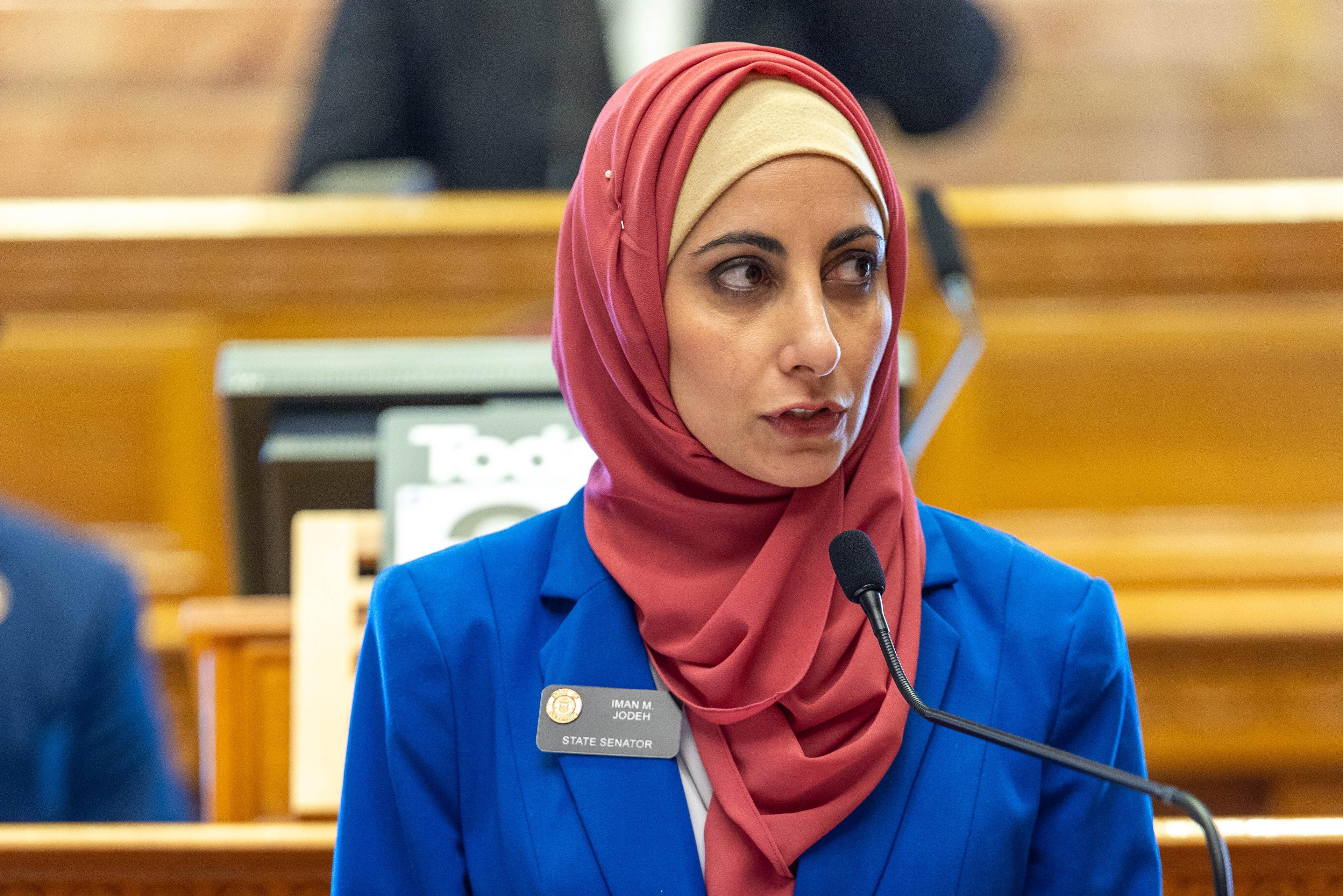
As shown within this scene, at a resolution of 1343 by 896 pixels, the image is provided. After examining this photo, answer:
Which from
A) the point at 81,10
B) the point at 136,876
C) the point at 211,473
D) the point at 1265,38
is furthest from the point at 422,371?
the point at 1265,38

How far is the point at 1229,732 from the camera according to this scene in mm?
2121

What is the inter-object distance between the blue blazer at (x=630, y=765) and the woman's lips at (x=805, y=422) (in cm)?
9

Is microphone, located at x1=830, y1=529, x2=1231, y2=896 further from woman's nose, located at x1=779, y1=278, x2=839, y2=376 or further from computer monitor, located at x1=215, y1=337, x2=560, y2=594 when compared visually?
computer monitor, located at x1=215, y1=337, x2=560, y2=594

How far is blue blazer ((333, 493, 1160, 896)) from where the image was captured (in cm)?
99

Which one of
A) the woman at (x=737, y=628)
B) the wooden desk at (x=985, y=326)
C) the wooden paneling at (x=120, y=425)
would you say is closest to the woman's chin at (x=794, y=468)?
the woman at (x=737, y=628)

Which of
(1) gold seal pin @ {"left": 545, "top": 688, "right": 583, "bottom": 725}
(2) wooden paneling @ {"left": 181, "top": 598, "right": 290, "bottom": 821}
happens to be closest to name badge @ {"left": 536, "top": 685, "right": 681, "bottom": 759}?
(1) gold seal pin @ {"left": 545, "top": 688, "right": 583, "bottom": 725}

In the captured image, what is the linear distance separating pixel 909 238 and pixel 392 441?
1045 millimetres

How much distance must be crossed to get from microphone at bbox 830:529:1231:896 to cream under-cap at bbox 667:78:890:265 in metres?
0.24

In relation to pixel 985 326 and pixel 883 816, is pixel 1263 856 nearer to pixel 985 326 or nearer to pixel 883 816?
pixel 883 816

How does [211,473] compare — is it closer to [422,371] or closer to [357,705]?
[422,371]

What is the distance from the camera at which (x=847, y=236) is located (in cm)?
100

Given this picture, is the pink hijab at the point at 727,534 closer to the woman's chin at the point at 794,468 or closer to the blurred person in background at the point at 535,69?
the woman's chin at the point at 794,468

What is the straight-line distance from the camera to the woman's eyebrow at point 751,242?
0.98m

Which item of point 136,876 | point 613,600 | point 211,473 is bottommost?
point 211,473
